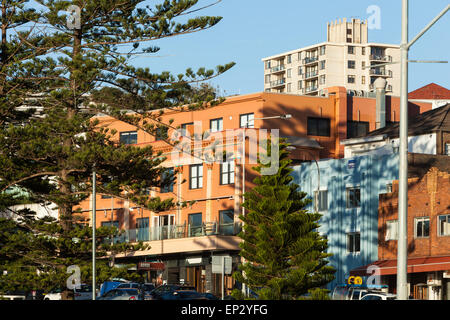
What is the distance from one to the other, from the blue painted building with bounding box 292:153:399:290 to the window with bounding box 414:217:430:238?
338cm

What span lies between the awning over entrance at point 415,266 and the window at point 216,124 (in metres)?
18.8

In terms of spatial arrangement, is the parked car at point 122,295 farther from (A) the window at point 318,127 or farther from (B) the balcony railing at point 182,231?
(A) the window at point 318,127

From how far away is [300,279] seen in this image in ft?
127

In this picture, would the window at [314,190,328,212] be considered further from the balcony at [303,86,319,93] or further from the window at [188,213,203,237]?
the balcony at [303,86,319,93]

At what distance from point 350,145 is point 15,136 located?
3088 centimetres

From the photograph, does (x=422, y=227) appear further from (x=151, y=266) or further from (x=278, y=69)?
(x=278, y=69)

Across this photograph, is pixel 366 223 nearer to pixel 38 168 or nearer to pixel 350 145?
pixel 350 145

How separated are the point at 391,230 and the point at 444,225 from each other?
396 cm

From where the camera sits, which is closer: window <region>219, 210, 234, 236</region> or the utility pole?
the utility pole

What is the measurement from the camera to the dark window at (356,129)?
68000mm

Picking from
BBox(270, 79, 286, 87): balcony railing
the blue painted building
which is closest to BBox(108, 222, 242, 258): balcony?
the blue painted building

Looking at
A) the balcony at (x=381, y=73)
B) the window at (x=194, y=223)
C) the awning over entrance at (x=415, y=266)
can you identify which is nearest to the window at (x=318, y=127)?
the window at (x=194, y=223)

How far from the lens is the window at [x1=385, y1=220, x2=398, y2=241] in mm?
51188

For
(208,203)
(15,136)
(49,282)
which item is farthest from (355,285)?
(208,203)
